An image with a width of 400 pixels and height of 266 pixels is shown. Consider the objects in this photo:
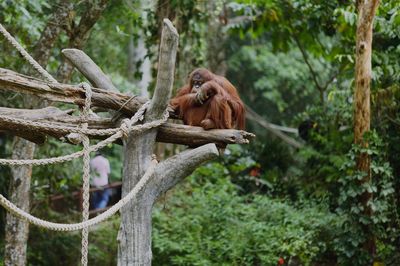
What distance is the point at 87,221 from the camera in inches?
153

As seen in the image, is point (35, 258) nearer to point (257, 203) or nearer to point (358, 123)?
point (257, 203)

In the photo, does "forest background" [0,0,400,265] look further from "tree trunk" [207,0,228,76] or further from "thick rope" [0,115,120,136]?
"thick rope" [0,115,120,136]

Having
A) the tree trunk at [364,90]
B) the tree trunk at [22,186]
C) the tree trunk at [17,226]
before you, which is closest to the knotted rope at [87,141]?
the tree trunk at [22,186]

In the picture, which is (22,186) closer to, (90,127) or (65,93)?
(90,127)

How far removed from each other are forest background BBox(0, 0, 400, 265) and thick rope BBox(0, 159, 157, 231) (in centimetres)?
267

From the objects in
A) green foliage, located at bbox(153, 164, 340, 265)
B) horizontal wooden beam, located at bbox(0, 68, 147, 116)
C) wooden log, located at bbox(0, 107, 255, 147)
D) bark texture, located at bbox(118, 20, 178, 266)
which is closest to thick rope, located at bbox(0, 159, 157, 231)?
bark texture, located at bbox(118, 20, 178, 266)

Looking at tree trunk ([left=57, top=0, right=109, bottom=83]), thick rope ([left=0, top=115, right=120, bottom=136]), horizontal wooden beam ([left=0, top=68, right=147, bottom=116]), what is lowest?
thick rope ([left=0, top=115, right=120, bottom=136])

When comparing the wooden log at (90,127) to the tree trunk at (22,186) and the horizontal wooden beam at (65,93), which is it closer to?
the horizontal wooden beam at (65,93)

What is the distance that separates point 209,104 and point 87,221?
5.42 feet

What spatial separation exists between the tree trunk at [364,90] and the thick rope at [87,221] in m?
3.47

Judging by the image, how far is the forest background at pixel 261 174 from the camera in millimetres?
7410

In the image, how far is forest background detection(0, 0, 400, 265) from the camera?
7410mm

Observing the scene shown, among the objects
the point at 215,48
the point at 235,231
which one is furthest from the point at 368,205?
the point at 215,48

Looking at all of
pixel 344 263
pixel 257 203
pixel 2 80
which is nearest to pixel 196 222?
pixel 257 203
